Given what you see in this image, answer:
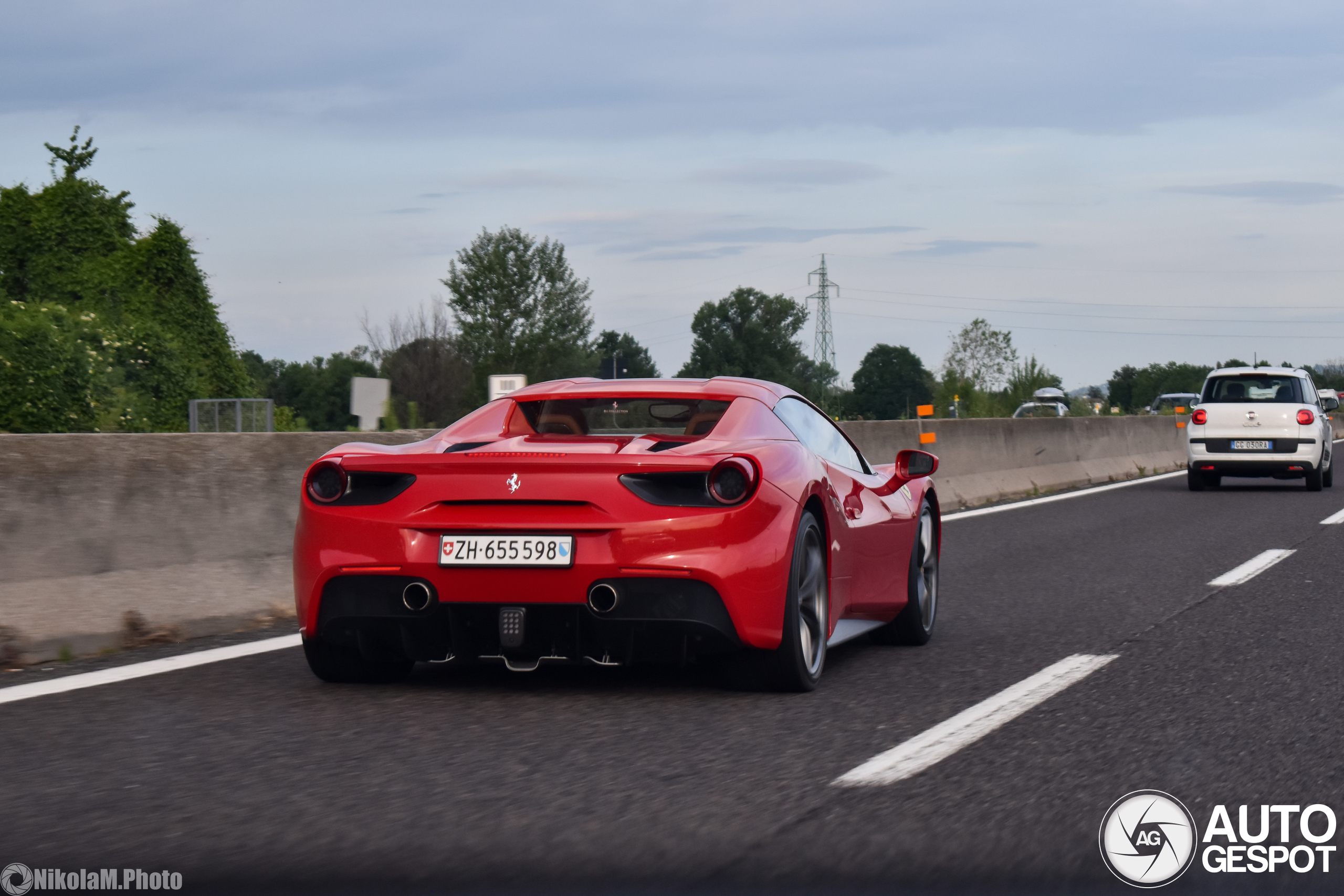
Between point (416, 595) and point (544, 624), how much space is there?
446mm

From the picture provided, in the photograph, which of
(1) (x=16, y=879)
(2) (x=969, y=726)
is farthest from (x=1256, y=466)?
(1) (x=16, y=879)

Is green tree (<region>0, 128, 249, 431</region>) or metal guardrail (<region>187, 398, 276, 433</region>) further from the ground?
green tree (<region>0, 128, 249, 431</region>)

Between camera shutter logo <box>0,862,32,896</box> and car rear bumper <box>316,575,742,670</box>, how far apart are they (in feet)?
6.82

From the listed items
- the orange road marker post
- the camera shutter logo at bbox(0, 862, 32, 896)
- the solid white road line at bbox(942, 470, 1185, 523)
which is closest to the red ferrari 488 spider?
the camera shutter logo at bbox(0, 862, 32, 896)

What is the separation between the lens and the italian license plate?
560 centimetres

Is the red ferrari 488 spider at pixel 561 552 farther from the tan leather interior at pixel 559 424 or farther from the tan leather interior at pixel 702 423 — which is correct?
the tan leather interior at pixel 559 424

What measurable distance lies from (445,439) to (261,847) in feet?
8.64

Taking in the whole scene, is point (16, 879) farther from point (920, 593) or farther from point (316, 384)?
point (316, 384)

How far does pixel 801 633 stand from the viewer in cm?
611

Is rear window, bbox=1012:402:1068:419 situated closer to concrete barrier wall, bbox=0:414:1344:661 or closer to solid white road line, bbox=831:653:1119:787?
concrete barrier wall, bbox=0:414:1344:661

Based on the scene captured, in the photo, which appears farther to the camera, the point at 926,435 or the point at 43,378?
the point at 43,378

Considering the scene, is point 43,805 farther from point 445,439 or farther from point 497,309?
point 497,309

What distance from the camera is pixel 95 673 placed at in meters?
6.49

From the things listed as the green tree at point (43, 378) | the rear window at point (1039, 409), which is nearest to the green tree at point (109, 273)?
the green tree at point (43, 378)
